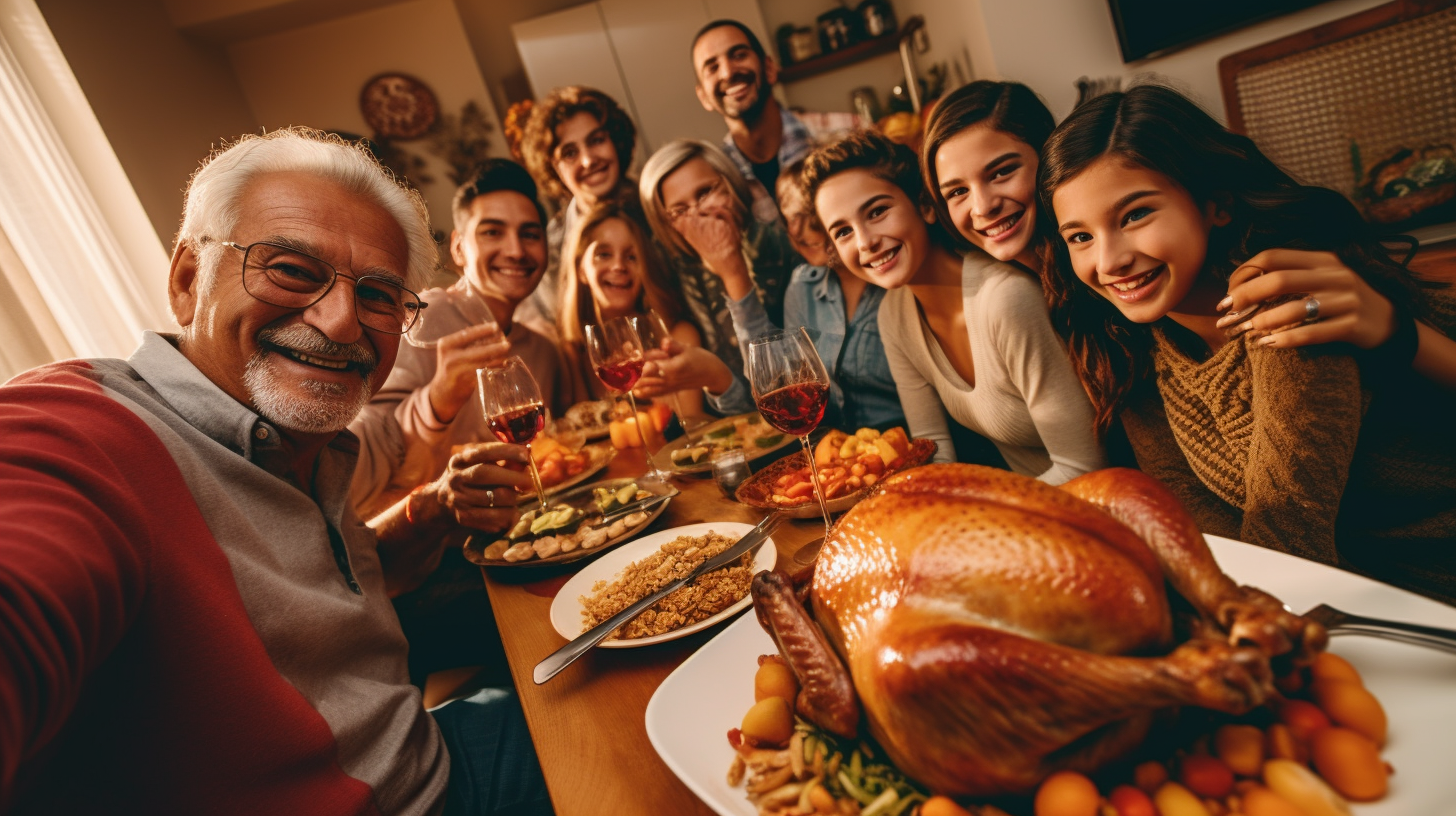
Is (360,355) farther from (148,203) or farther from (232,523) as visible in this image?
(148,203)

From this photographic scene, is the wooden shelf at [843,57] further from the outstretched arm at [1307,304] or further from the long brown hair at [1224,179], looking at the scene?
the outstretched arm at [1307,304]

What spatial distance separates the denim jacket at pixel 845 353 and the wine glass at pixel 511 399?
3.25 feet

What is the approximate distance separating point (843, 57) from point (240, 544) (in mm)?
5612

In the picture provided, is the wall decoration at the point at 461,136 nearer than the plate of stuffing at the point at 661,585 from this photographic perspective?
No

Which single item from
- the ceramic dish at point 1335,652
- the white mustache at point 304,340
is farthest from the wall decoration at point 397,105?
the ceramic dish at point 1335,652

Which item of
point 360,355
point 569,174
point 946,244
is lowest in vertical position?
point 946,244

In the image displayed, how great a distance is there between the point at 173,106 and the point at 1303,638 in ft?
20.0

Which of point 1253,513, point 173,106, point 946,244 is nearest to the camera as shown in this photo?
point 1253,513

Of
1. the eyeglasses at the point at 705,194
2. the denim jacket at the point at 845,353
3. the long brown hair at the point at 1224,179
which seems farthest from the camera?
the eyeglasses at the point at 705,194

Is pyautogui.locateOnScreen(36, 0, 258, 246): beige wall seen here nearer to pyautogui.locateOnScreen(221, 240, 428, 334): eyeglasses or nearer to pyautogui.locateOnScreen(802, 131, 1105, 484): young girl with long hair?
pyautogui.locateOnScreen(221, 240, 428, 334): eyeglasses

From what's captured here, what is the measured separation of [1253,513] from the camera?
3.56ft

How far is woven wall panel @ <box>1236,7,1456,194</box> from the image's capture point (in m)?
2.64

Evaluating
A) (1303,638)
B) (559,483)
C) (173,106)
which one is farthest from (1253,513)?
(173,106)

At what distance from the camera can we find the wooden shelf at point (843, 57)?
5.31 m
